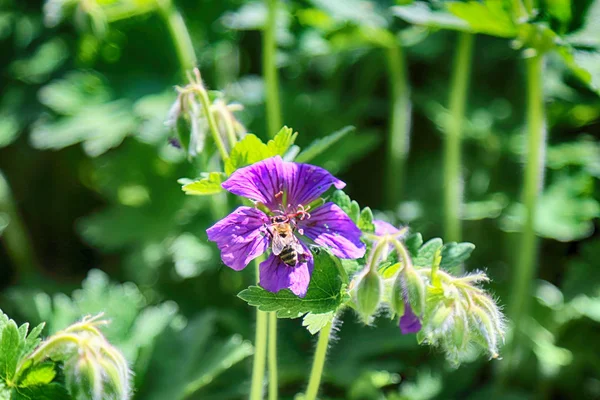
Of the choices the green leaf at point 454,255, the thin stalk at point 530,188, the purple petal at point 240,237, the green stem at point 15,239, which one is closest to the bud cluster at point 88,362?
the purple petal at point 240,237

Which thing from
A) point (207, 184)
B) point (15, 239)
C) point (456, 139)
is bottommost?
point (15, 239)

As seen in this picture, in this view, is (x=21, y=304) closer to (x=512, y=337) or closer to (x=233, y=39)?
(x=233, y=39)

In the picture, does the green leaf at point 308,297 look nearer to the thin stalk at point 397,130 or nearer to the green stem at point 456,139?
the green stem at point 456,139

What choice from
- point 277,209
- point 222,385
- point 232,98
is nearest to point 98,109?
point 232,98

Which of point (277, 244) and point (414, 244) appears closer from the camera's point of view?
point (277, 244)

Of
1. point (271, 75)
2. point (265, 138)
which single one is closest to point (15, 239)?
point (265, 138)

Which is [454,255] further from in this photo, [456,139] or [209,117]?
[456,139]

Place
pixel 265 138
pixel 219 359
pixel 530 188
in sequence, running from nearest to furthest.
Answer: pixel 219 359 → pixel 530 188 → pixel 265 138

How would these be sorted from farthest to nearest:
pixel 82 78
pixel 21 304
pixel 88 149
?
pixel 82 78, pixel 88 149, pixel 21 304
